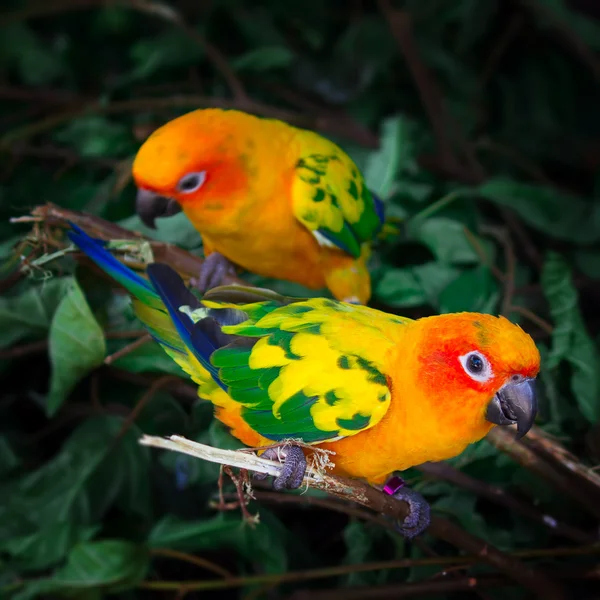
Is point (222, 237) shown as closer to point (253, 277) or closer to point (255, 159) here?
Result: point (255, 159)

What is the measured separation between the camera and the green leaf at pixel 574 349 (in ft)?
3.40

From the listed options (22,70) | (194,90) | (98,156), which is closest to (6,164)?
(98,156)

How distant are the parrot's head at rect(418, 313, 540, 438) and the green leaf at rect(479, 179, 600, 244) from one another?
0.78 meters

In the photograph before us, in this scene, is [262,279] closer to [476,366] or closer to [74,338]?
[74,338]

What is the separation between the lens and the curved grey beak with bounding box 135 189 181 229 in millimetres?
999

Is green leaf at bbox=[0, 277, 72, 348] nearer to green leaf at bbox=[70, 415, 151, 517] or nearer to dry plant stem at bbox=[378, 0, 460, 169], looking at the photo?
green leaf at bbox=[70, 415, 151, 517]

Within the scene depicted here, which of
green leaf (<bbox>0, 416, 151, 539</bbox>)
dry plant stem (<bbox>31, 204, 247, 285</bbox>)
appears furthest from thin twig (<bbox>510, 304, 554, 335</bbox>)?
green leaf (<bbox>0, 416, 151, 539</bbox>)

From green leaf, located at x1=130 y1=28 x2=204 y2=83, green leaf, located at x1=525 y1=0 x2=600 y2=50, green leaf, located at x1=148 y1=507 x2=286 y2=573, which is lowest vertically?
green leaf, located at x1=148 y1=507 x2=286 y2=573

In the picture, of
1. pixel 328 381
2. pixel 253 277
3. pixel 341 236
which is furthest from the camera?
pixel 253 277

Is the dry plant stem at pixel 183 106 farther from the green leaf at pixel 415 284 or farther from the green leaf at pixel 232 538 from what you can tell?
the green leaf at pixel 232 538

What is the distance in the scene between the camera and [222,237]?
110 centimetres

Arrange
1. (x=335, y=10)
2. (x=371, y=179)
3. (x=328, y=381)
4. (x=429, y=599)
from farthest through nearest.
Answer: (x=335, y=10)
(x=371, y=179)
(x=429, y=599)
(x=328, y=381)

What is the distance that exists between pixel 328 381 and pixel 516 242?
974mm

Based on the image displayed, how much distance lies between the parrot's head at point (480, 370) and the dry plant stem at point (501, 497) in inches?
10.7
